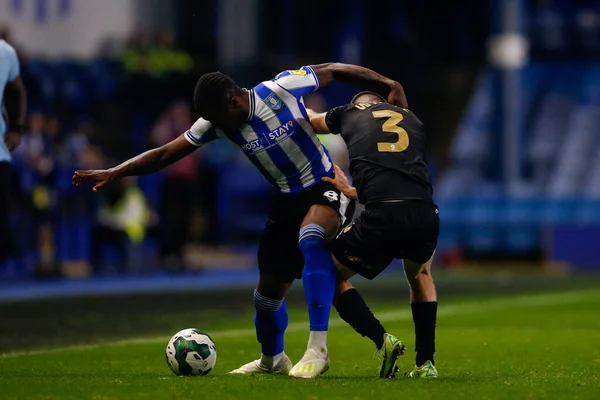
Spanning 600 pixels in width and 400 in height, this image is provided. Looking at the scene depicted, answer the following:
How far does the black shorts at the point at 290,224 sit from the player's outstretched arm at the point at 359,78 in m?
0.67

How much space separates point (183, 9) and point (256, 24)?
1681 millimetres

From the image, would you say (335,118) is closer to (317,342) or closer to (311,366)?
(317,342)

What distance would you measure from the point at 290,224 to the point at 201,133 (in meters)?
0.79

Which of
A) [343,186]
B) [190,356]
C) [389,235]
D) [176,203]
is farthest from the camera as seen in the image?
[176,203]

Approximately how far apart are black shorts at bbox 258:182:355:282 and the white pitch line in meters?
2.52

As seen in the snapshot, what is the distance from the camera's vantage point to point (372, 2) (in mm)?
32656

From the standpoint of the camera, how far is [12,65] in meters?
10.0

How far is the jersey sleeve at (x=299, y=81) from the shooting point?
8.26 metres

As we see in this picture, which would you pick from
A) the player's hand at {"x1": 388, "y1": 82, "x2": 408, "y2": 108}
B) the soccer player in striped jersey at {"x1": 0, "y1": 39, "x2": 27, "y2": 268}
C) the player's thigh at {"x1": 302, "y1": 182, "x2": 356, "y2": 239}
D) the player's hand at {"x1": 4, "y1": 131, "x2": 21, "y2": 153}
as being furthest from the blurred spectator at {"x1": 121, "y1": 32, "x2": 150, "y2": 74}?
the player's hand at {"x1": 388, "y1": 82, "x2": 408, "y2": 108}

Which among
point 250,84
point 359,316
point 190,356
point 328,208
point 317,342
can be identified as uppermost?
point 328,208

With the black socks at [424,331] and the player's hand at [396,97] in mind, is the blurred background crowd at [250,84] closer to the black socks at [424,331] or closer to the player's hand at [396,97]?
the player's hand at [396,97]

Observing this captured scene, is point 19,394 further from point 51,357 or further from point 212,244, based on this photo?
point 212,244

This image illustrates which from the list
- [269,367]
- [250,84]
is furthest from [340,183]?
[250,84]

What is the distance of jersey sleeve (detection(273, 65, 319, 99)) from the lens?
826 cm
